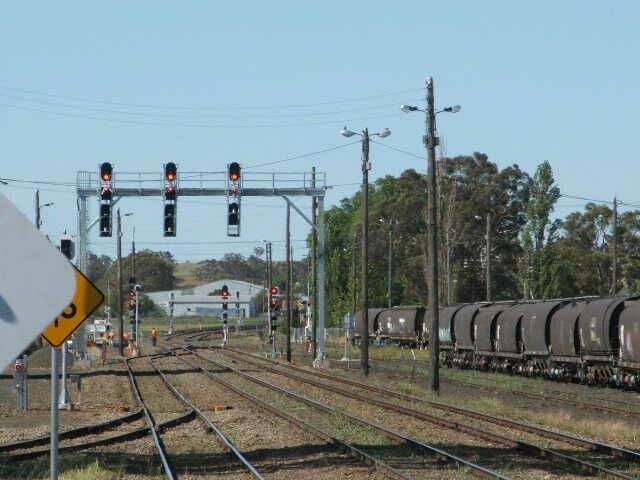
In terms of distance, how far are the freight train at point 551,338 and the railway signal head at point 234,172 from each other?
11.6 metres

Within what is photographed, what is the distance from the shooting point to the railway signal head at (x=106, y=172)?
33.9m

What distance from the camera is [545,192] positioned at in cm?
8888

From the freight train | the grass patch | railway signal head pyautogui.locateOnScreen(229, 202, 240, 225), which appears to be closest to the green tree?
the freight train

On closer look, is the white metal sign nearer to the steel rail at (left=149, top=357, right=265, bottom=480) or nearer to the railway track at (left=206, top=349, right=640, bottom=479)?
the steel rail at (left=149, top=357, right=265, bottom=480)

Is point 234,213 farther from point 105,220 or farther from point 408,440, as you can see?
point 408,440

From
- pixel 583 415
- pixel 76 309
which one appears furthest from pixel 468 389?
pixel 76 309

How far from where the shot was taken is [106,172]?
34.1 metres

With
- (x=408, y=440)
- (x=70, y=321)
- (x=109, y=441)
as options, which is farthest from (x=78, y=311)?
(x=109, y=441)

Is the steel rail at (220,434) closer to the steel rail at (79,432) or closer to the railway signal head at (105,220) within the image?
the steel rail at (79,432)

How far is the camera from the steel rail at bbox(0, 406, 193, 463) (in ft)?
56.8

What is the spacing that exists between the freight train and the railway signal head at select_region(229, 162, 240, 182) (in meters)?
Result: 11.6

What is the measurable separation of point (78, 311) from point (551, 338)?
29624 mm

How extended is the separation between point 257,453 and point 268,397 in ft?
43.1

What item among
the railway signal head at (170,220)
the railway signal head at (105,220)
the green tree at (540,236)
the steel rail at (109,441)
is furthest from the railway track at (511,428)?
the green tree at (540,236)
